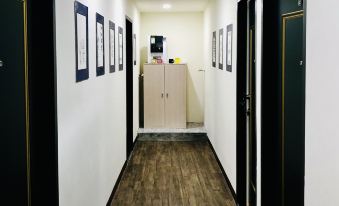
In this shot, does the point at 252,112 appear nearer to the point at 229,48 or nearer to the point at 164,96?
the point at 229,48

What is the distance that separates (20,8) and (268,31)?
5.88 ft

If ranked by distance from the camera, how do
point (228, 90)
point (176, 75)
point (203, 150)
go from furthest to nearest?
1. point (176, 75)
2. point (203, 150)
3. point (228, 90)

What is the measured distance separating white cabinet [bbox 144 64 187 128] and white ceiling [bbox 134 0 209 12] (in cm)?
113

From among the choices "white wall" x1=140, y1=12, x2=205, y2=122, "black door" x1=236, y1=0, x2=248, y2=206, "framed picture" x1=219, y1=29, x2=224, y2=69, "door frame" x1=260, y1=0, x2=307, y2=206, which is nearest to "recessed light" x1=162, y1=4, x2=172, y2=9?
"white wall" x1=140, y1=12, x2=205, y2=122

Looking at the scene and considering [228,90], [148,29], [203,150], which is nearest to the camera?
[228,90]

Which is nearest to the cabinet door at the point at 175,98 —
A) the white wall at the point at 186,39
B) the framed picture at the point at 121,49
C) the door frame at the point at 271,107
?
the white wall at the point at 186,39

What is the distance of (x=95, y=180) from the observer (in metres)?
3.98

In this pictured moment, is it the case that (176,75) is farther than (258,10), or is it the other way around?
(176,75)

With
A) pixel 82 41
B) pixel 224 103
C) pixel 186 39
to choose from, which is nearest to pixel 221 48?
pixel 224 103

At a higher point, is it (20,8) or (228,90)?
(20,8)
